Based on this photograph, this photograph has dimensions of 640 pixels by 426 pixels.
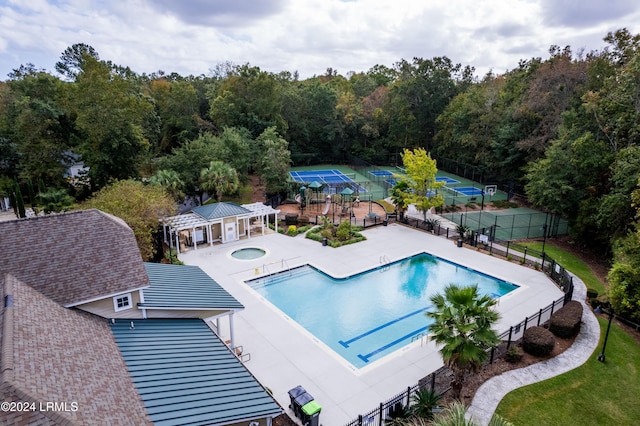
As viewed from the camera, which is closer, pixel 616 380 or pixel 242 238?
pixel 616 380

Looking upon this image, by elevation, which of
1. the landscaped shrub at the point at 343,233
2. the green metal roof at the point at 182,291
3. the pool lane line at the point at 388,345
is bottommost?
the pool lane line at the point at 388,345

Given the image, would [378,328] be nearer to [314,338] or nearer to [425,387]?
[314,338]

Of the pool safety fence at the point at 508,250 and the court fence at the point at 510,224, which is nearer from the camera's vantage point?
the pool safety fence at the point at 508,250

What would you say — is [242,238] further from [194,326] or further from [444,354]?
[444,354]

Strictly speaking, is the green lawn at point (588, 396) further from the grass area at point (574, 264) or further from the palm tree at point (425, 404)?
the grass area at point (574, 264)

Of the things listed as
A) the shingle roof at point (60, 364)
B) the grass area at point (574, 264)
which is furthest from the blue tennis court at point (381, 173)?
the shingle roof at point (60, 364)

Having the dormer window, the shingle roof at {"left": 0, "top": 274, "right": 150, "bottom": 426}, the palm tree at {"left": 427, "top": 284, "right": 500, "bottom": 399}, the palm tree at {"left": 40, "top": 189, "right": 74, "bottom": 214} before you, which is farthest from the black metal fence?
the palm tree at {"left": 40, "top": 189, "right": 74, "bottom": 214}

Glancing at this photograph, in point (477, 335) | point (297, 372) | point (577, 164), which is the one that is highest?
point (577, 164)

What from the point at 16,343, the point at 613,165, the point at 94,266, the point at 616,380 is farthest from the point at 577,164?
the point at 16,343
